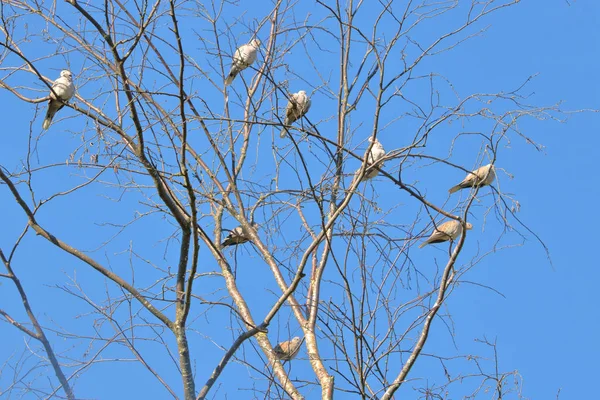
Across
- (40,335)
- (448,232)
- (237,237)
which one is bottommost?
(40,335)

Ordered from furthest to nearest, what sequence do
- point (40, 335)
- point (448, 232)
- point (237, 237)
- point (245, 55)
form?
1. point (245, 55)
2. point (448, 232)
3. point (237, 237)
4. point (40, 335)

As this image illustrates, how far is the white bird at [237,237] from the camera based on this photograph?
5705 mm

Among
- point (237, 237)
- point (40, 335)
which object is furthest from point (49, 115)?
point (40, 335)

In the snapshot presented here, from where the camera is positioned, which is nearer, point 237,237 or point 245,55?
point 237,237

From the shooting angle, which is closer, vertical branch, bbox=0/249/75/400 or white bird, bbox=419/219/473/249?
vertical branch, bbox=0/249/75/400

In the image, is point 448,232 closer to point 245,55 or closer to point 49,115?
point 245,55

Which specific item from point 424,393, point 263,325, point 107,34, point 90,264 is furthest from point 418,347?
point 107,34

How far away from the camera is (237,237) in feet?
19.0

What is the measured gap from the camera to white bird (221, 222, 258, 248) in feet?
18.7

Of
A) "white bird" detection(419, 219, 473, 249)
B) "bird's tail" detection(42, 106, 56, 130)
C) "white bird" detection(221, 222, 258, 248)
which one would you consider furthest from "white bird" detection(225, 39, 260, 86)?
"white bird" detection(419, 219, 473, 249)

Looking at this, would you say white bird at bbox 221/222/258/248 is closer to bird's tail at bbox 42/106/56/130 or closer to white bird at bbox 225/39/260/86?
white bird at bbox 225/39/260/86

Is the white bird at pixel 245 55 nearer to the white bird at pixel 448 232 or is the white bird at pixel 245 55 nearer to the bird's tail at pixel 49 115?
the bird's tail at pixel 49 115

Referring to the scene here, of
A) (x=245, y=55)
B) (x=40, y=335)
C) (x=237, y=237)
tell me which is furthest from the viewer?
(x=245, y=55)

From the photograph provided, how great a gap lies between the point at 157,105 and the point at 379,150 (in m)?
2.22
